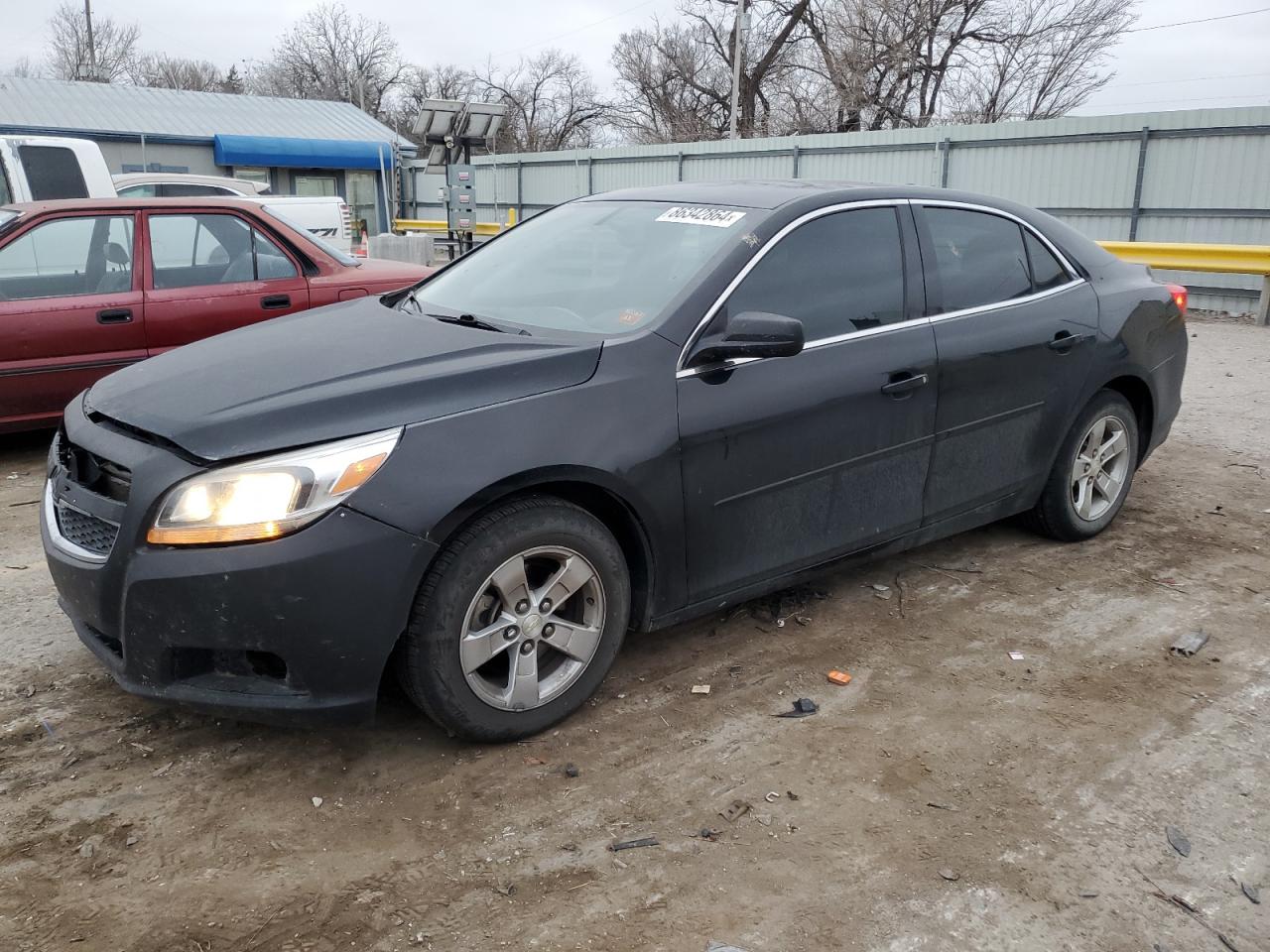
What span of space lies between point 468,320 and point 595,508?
35.7 inches

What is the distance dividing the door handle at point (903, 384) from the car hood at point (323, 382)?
1.17m

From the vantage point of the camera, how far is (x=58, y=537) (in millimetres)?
3119

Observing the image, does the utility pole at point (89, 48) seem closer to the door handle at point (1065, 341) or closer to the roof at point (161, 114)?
the roof at point (161, 114)

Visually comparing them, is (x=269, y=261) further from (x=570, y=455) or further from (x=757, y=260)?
(x=570, y=455)

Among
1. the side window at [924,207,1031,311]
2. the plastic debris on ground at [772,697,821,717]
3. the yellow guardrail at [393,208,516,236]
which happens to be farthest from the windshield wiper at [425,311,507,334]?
the yellow guardrail at [393,208,516,236]

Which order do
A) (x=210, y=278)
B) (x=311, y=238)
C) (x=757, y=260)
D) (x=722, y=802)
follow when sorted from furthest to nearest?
(x=311, y=238) → (x=210, y=278) → (x=757, y=260) → (x=722, y=802)

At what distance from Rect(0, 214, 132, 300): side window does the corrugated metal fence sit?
1047 cm

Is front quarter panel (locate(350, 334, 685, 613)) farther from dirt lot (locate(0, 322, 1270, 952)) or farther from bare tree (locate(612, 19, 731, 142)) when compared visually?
bare tree (locate(612, 19, 731, 142))

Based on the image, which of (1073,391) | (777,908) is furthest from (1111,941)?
(1073,391)

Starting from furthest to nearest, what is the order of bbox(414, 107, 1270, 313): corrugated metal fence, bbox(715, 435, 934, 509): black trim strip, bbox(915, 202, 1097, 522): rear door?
bbox(414, 107, 1270, 313): corrugated metal fence → bbox(915, 202, 1097, 522): rear door → bbox(715, 435, 934, 509): black trim strip

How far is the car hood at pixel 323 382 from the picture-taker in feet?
9.21

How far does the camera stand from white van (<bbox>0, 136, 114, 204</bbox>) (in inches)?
372

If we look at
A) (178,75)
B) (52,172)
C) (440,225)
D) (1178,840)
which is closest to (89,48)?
(178,75)

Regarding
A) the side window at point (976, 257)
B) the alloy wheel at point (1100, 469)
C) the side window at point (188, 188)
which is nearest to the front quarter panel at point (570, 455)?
the side window at point (976, 257)
